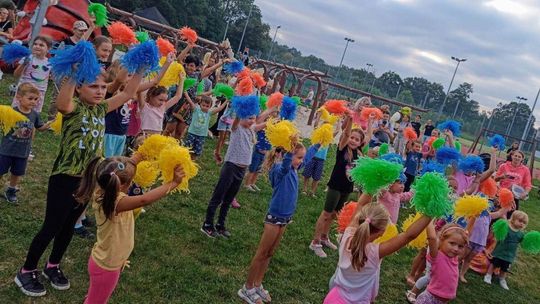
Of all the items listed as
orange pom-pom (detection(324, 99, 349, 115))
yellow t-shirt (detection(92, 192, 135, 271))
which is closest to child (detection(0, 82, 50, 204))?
yellow t-shirt (detection(92, 192, 135, 271))

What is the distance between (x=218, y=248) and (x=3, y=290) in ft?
8.22

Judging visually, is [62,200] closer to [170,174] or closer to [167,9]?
[170,174]

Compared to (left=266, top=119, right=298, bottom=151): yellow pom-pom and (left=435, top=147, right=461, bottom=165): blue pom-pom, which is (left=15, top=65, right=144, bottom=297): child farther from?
(left=435, top=147, right=461, bottom=165): blue pom-pom

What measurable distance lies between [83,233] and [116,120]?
135 cm

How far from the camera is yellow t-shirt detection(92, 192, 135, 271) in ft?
10.4

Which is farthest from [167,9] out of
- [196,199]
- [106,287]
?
[106,287]

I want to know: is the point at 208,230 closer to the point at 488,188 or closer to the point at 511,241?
the point at 488,188

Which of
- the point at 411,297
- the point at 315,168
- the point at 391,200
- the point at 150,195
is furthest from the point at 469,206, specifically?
the point at 315,168

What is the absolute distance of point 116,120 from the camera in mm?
5094

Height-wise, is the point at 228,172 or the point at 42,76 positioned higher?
the point at 42,76

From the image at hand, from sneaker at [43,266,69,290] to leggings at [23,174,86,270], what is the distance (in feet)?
0.61

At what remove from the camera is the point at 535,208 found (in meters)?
17.1

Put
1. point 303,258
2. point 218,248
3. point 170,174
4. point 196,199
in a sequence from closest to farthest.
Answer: point 170,174 < point 218,248 < point 303,258 < point 196,199

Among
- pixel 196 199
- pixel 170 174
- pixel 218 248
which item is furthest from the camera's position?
pixel 196 199
